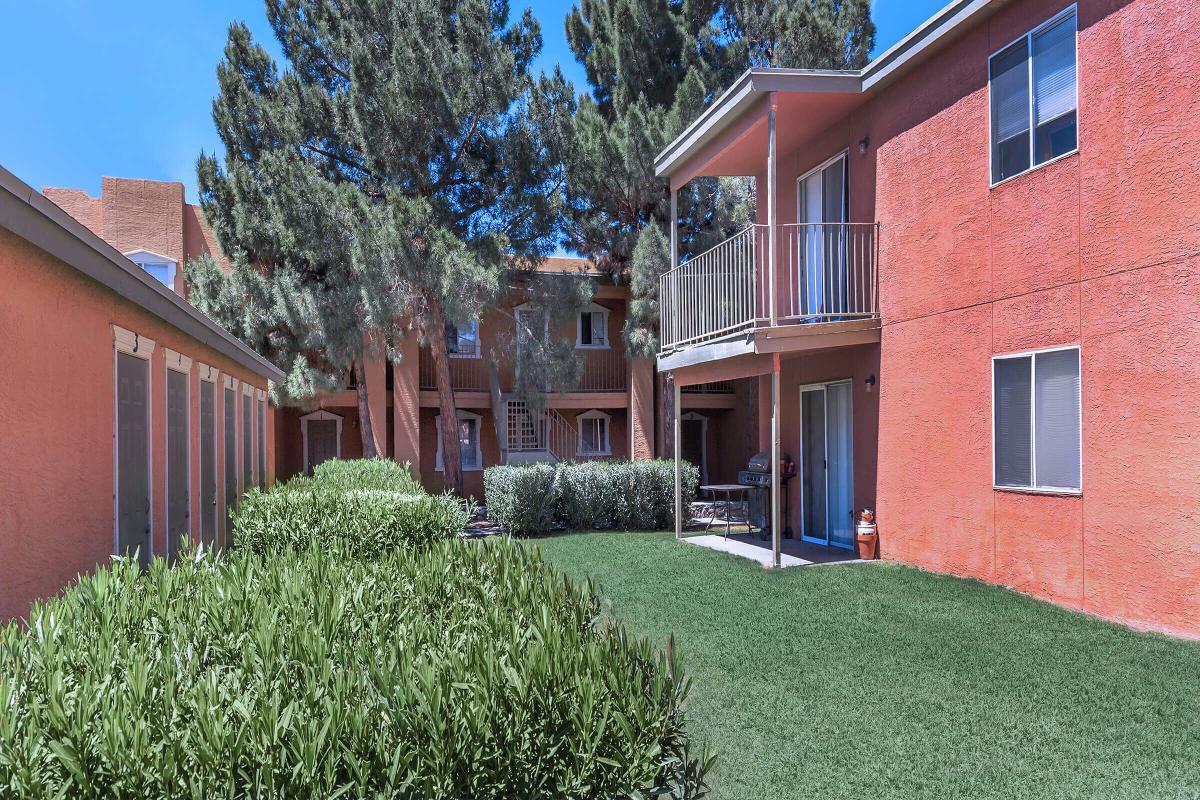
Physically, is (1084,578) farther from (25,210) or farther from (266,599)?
(25,210)

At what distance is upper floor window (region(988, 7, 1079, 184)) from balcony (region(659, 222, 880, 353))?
2274mm

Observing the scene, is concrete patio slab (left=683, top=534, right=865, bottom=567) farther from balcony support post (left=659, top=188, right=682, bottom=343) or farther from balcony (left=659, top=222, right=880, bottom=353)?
balcony support post (left=659, top=188, right=682, bottom=343)

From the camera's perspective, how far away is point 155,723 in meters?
2.42

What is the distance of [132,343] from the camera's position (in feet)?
22.6

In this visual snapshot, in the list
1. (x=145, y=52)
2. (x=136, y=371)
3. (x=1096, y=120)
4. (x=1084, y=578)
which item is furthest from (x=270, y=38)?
(x=1084, y=578)

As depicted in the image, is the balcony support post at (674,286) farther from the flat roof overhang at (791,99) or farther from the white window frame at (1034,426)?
the white window frame at (1034,426)

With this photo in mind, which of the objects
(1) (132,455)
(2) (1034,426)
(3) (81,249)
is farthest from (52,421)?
(2) (1034,426)

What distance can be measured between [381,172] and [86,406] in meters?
14.9

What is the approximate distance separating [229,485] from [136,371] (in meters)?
5.23

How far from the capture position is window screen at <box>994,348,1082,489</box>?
294 inches

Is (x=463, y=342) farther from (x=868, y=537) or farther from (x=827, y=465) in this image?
(x=868, y=537)

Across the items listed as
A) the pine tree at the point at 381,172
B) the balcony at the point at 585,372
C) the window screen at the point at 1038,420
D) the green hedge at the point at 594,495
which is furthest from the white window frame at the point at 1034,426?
the balcony at the point at 585,372

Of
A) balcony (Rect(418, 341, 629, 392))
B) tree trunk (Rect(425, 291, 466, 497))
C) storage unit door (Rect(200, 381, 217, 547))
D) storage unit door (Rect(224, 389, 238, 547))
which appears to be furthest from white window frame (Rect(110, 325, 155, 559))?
balcony (Rect(418, 341, 629, 392))

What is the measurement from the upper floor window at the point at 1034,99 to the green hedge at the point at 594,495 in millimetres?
8876
